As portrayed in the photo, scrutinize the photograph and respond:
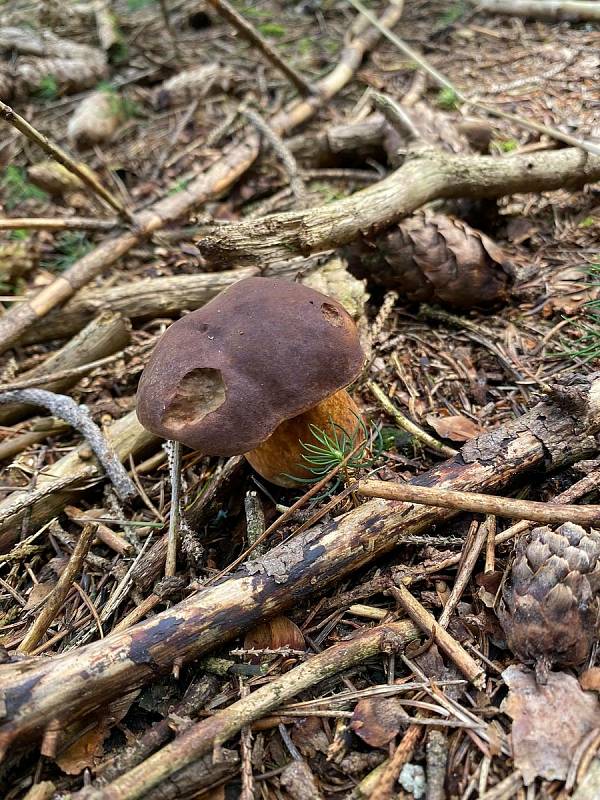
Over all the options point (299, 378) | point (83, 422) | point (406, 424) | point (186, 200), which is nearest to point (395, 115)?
point (186, 200)

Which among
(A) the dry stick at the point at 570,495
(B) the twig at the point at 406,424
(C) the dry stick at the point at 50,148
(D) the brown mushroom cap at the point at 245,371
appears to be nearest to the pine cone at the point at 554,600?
(A) the dry stick at the point at 570,495

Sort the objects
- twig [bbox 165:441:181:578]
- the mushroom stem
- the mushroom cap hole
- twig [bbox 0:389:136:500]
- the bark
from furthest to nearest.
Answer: the bark → twig [bbox 0:389:136:500] → the mushroom stem → twig [bbox 165:441:181:578] → the mushroom cap hole

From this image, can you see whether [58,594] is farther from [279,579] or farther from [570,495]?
[570,495]

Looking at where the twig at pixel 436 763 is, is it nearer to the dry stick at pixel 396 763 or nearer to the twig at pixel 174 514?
the dry stick at pixel 396 763

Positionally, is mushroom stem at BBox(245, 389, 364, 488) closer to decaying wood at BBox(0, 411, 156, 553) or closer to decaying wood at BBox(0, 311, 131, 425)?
decaying wood at BBox(0, 411, 156, 553)

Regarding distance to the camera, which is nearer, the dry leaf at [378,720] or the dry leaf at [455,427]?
the dry leaf at [378,720]

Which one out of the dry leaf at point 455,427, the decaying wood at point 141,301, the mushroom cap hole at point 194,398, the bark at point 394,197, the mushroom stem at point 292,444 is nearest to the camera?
the mushroom cap hole at point 194,398

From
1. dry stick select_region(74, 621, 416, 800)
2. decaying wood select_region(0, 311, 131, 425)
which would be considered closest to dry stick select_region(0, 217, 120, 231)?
decaying wood select_region(0, 311, 131, 425)
